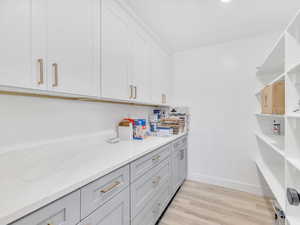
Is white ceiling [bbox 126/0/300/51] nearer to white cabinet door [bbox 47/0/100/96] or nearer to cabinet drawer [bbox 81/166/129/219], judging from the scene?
white cabinet door [bbox 47/0/100/96]

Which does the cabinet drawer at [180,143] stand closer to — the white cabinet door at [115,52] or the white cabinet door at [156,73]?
the white cabinet door at [156,73]

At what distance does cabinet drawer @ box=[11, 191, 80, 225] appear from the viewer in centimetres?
57

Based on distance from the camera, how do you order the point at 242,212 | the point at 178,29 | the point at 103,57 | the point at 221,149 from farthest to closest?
1. the point at 221,149
2. the point at 178,29
3. the point at 242,212
4. the point at 103,57

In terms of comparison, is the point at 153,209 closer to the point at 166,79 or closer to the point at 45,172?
the point at 45,172

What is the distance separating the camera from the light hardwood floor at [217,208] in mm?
1686

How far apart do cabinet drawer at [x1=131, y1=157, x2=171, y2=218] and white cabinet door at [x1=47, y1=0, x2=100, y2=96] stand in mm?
869

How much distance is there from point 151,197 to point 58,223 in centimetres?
95

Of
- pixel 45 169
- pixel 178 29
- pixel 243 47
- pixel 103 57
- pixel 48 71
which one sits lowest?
pixel 45 169

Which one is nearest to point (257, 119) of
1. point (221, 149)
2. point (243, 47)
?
point (221, 149)

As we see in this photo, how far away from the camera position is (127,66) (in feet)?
5.47

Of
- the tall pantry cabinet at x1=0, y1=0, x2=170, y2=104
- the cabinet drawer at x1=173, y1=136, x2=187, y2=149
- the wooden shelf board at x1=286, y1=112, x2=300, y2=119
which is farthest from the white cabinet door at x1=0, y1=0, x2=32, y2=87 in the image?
the cabinet drawer at x1=173, y1=136, x2=187, y2=149

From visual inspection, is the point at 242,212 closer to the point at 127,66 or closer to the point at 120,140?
the point at 120,140

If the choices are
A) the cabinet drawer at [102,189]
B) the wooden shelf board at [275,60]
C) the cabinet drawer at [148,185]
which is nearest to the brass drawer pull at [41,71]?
the cabinet drawer at [102,189]

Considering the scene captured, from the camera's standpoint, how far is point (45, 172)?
87cm
